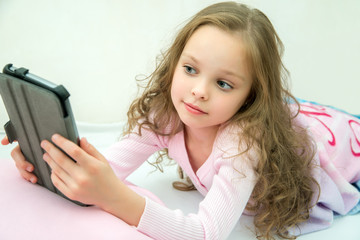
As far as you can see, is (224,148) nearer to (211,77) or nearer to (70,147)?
(211,77)

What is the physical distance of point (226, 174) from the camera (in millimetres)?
716

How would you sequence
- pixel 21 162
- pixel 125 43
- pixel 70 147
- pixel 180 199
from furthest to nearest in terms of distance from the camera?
pixel 125 43 → pixel 180 199 → pixel 21 162 → pixel 70 147

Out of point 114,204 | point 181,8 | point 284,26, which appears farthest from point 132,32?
point 114,204

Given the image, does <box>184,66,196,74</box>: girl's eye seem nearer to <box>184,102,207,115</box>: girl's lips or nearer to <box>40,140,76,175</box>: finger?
<box>184,102,207,115</box>: girl's lips

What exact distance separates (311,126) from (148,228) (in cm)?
54

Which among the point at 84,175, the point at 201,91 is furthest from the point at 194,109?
the point at 84,175

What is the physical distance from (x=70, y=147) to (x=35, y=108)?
82mm

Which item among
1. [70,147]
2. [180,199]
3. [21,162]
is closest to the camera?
[70,147]

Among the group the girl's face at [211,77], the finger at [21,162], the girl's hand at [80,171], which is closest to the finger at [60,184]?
the girl's hand at [80,171]

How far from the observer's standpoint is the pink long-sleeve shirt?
666mm

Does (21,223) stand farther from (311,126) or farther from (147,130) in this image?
(311,126)

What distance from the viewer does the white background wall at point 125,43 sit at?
1427 mm

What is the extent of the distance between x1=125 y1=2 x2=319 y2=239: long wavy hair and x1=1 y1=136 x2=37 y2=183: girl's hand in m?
0.28

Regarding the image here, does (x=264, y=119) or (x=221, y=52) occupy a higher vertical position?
(x=221, y=52)
